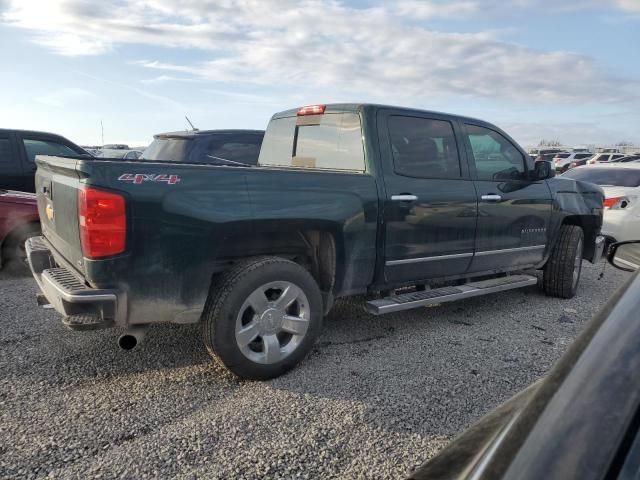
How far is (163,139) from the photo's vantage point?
288 inches

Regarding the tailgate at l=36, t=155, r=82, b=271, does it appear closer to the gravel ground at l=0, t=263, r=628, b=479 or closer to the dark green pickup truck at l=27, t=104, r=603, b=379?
the dark green pickup truck at l=27, t=104, r=603, b=379

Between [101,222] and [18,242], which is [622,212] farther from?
[18,242]

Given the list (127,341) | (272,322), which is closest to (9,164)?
(127,341)

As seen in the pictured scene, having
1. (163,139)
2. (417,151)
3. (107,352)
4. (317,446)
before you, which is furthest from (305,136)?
(163,139)

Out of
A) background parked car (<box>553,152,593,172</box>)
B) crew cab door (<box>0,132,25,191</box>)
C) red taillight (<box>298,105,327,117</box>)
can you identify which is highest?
red taillight (<box>298,105,327,117</box>)

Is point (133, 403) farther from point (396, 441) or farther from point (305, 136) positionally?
point (305, 136)

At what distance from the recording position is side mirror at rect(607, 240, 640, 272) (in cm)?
193

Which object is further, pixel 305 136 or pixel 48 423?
pixel 305 136

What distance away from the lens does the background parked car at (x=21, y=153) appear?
24.5ft

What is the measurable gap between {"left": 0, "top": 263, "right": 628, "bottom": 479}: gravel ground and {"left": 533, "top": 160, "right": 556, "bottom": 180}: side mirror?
148cm

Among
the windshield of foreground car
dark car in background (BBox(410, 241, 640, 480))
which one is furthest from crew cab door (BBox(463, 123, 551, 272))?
the windshield of foreground car

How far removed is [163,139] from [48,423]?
5199 millimetres

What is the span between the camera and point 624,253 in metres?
1.99

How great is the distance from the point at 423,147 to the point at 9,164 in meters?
6.44
